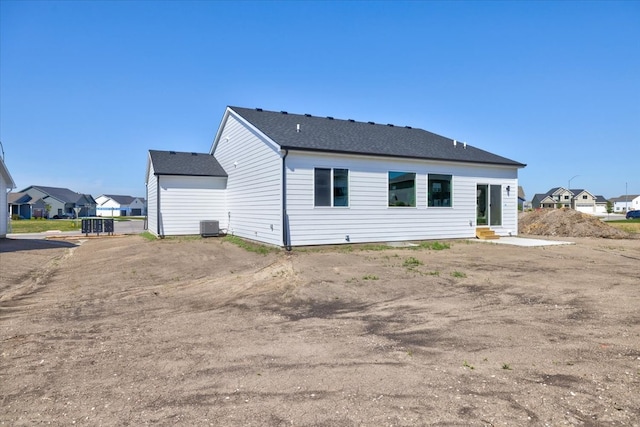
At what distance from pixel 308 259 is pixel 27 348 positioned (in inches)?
286

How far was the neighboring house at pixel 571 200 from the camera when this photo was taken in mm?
99688

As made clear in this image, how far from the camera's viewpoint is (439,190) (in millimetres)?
16656

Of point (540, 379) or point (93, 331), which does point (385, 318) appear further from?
point (93, 331)

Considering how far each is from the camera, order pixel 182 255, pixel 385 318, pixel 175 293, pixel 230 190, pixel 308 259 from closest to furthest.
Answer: pixel 385 318 < pixel 175 293 < pixel 308 259 < pixel 182 255 < pixel 230 190

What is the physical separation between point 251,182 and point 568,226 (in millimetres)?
17535

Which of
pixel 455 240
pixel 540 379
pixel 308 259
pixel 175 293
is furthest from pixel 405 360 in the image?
pixel 455 240

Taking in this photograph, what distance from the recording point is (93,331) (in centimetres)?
522

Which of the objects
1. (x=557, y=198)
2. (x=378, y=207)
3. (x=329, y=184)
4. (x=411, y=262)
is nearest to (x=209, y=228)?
(x=329, y=184)

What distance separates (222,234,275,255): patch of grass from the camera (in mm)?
13461

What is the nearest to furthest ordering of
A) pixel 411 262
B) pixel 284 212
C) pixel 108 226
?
pixel 411 262, pixel 284 212, pixel 108 226

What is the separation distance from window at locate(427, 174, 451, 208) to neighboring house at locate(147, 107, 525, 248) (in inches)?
1.7

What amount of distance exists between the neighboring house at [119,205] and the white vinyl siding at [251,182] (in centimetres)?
7844

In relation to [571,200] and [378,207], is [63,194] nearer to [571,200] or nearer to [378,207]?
[378,207]

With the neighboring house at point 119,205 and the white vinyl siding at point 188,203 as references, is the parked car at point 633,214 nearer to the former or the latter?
the white vinyl siding at point 188,203
